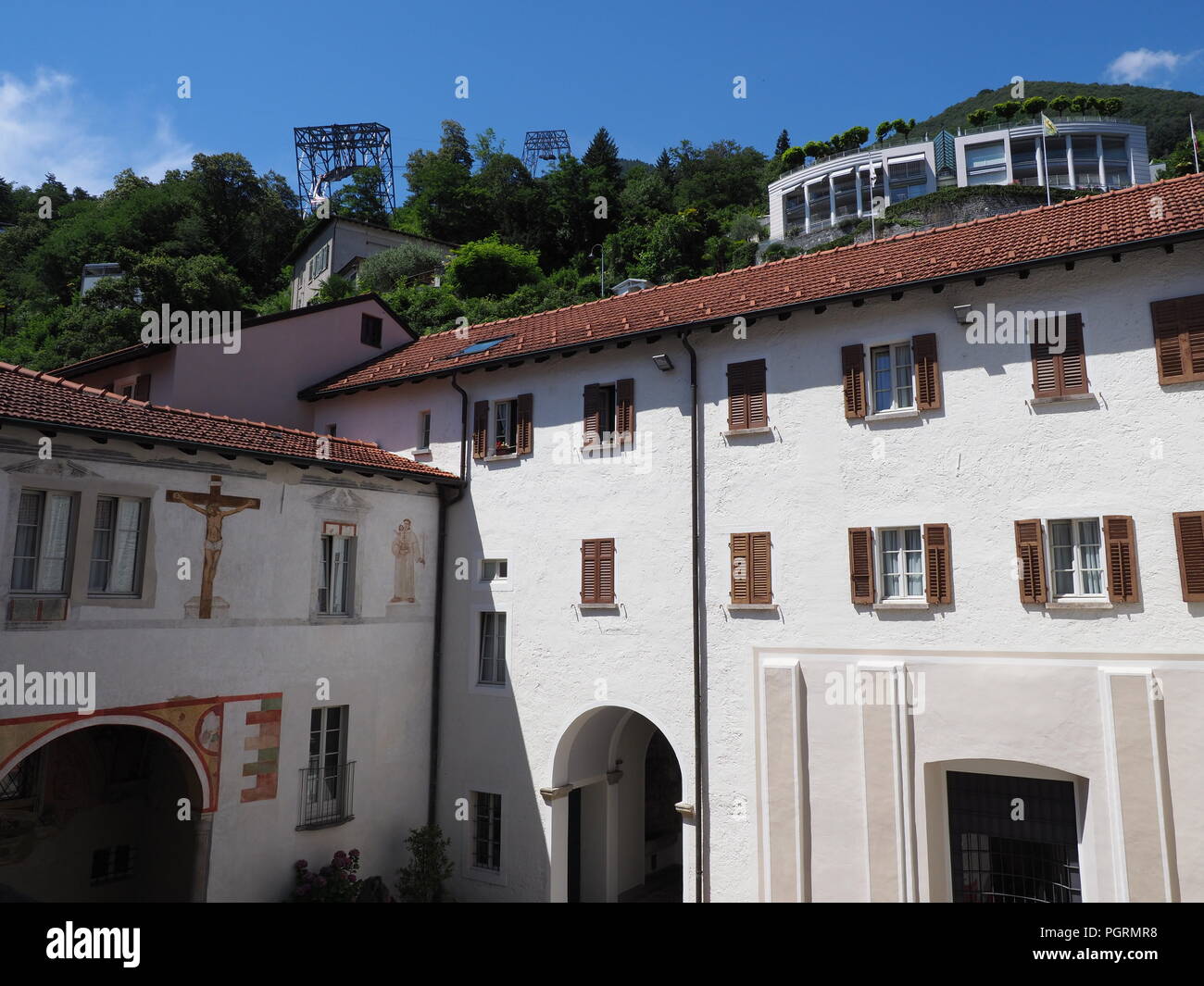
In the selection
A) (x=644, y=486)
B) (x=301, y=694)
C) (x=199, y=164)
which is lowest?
(x=301, y=694)

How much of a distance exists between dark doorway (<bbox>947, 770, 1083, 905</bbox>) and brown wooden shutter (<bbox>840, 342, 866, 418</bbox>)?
6068 millimetres

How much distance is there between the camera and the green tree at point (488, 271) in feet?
163

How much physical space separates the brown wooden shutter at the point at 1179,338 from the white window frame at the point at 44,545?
52.6 feet

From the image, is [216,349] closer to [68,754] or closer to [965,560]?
[68,754]

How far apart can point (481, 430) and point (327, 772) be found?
24.9ft

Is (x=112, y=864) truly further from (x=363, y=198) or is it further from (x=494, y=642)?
(x=363, y=198)

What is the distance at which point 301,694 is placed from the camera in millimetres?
15812

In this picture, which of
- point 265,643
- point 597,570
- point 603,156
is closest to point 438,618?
point 597,570

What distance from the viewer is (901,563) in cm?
1420

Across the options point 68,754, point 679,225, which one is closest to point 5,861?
point 68,754

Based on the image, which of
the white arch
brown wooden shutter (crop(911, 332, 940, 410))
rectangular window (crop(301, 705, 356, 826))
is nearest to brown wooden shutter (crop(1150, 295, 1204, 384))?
brown wooden shutter (crop(911, 332, 940, 410))

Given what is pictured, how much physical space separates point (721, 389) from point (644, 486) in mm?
2349

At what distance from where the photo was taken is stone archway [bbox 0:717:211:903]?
14.6 m

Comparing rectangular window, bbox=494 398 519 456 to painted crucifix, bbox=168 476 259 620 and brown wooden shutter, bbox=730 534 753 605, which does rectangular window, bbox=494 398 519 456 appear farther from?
painted crucifix, bbox=168 476 259 620
